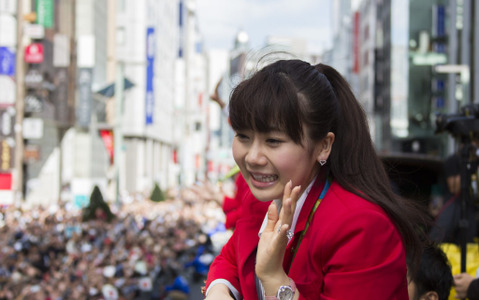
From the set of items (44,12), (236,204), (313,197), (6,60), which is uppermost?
(44,12)

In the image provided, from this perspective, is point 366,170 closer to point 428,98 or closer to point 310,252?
point 310,252

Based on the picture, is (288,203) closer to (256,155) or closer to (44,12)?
(256,155)

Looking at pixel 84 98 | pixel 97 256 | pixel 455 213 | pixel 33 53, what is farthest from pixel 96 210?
pixel 455 213

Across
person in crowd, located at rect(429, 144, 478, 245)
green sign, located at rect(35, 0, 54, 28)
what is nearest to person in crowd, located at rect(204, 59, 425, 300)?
person in crowd, located at rect(429, 144, 478, 245)

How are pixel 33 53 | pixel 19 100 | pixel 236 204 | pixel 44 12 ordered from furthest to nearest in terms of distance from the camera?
pixel 44 12
pixel 33 53
pixel 19 100
pixel 236 204

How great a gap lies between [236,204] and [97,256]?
30.0 feet

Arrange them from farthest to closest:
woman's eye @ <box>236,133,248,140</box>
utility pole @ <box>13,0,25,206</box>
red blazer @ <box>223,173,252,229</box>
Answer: utility pole @ <box>13,0,25,206</box>
red blazer @ <box>223,173,252,229</box>
woman's eye @ <box>236,133,248,140</box>

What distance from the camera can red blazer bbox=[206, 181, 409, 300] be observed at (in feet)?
5.37

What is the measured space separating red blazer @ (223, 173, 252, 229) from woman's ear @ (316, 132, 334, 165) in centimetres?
131

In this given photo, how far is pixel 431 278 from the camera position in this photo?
109 inches

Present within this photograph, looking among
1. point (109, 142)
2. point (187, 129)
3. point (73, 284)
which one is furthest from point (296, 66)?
point (187, 129)

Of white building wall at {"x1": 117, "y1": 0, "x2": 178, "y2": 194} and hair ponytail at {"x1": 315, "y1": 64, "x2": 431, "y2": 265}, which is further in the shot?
white building wall at {"x1": 117, "y1": 0, "x2": 178, "y2": 194}

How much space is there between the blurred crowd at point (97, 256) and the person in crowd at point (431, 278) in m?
5.97

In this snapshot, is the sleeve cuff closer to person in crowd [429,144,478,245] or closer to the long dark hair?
the long dark hair
